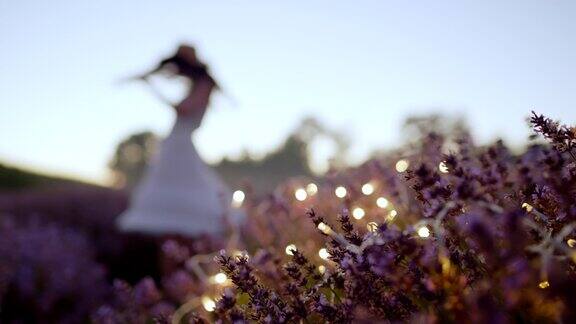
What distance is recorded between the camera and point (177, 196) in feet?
30.1

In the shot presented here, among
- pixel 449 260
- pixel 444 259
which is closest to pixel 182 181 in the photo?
pixel 449 260

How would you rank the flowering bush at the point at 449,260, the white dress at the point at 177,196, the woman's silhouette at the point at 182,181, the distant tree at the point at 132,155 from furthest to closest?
the distant tree at the point at 132,155 < the white dress at the point at 177,196 < the woman's silhouette at the point at 182,181 < the flowering bush at the point at 449,260

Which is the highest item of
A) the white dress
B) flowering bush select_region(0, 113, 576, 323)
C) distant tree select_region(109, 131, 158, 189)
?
flowering bush select_region(0, 113, 576, 323)

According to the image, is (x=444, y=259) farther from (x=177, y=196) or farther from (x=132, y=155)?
(x=132, y=155)

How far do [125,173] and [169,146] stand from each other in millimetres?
55821

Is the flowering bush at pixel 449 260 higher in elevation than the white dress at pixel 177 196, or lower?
higher

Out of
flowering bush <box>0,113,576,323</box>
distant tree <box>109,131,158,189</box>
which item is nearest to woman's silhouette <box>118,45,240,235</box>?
flowering bush <box>0,113,576,323</box>

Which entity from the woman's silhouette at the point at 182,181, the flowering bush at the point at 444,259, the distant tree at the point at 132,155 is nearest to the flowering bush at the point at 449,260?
the flowering bush at the point at 444,259

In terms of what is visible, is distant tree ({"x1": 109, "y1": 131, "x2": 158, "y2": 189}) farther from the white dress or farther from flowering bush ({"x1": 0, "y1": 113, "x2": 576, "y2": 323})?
flowering bush ({"x1": 0, "y1": 113, "x2": 576, "y2": 323})

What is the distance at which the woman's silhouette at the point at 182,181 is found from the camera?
8852 millimetres

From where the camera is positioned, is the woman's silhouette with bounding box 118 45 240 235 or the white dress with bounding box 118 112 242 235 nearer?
the woman's silhouette with bounding box 118 45 240 235

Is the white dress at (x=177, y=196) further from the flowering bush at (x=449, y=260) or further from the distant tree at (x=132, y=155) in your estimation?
the distant tree at (x=132, y=155)

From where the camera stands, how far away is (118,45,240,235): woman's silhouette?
8.85 metres

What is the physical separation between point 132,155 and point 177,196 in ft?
188
